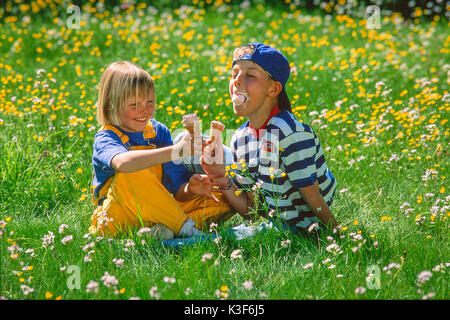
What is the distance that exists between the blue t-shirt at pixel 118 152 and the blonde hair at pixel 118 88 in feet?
0.35

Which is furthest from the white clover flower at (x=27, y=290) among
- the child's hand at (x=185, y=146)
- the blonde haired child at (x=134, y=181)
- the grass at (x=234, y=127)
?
the child's hand at (x=185, y=146)

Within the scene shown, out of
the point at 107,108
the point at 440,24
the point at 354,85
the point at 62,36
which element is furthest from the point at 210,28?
the point at 107,108

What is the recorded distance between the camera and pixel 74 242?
2949 millimetres

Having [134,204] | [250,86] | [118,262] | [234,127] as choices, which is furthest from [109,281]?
[234,127]

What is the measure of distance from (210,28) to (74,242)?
190 inches

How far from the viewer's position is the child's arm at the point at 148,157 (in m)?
2.80

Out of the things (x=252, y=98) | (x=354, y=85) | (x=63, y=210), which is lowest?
(x=63, y=210)

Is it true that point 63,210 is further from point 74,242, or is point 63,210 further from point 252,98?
point 252,98

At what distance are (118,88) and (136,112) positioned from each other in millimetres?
167

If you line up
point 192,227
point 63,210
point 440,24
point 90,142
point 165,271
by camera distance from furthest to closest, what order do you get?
point 440,24 → point 90,142 → point 63,210 → point 192,227 → point 165,271

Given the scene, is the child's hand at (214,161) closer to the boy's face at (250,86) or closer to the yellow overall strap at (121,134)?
the boy's face at (250,86)

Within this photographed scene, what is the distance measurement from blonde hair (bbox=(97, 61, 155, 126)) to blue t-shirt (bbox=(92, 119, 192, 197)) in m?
0.11
